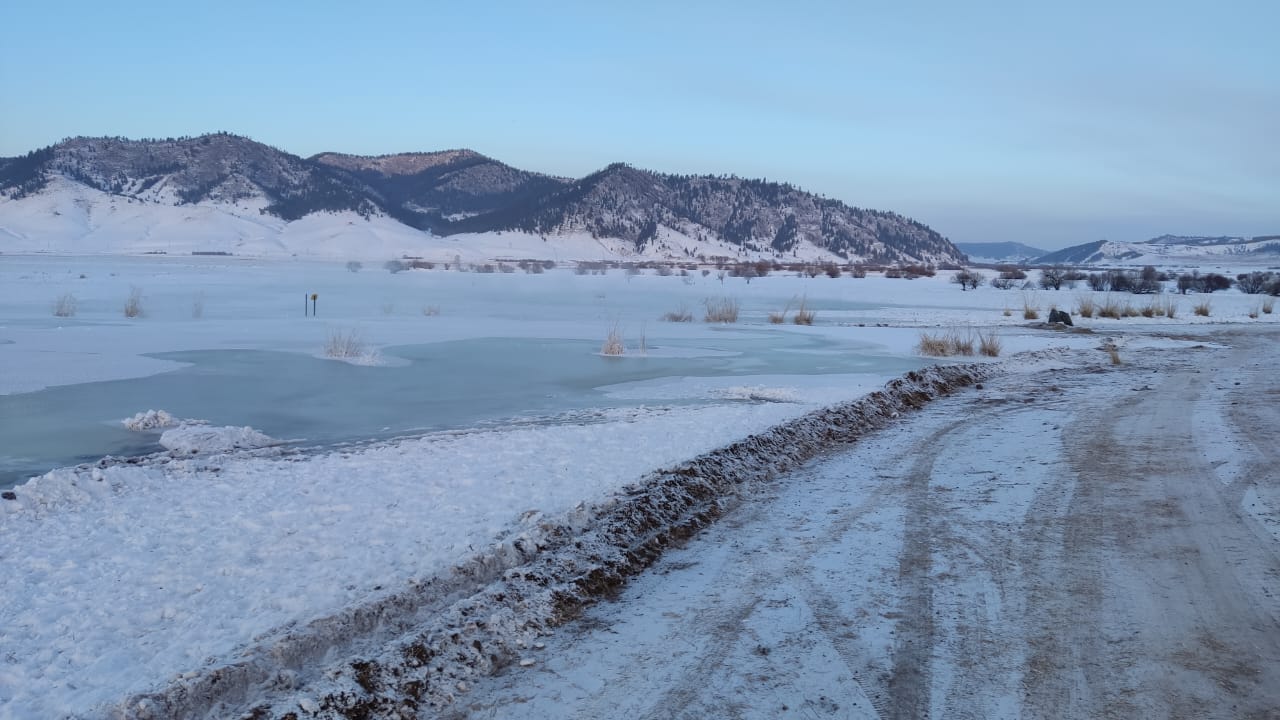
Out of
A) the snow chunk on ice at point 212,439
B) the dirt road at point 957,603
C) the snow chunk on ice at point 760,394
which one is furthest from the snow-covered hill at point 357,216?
the dirt road at point 957,603

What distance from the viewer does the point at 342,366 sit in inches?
587

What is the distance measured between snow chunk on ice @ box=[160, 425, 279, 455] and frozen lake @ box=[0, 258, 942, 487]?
260 mm

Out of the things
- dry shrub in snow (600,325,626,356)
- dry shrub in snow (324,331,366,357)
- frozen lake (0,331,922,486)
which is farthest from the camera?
dry shrub in snow (600,325,626,356)

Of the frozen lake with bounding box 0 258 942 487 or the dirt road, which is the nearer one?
the dirt road

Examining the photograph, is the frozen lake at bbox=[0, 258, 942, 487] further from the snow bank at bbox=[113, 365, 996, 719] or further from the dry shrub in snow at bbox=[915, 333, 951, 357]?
the snow bank at bbox=[113, 365, 996, 719]

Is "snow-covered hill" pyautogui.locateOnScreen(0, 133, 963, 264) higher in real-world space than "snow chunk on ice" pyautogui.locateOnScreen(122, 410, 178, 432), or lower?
higher

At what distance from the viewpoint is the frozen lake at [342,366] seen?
9.99 metres

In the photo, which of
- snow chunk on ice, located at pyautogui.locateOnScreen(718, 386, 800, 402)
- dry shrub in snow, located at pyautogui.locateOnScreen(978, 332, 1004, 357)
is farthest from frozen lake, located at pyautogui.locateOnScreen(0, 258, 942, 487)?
dry shrub in snow, located at pyautogui.locateOnScreen(978, 332, 1004, 357)

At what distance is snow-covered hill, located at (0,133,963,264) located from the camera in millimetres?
116750

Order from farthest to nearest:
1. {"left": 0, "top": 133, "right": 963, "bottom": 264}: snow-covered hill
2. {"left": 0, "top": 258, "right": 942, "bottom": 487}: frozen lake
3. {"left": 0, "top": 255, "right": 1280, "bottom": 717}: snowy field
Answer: {"left": 0, "top": 133, "right": 963, "bottom": 264}: snow-covered hill
{"left": 0, "top": 258, "right": 942, "bottom": 487}: frozen lake
{"left": 0, "top": 255, "right": 1280, "bottom": 717}: snowy field

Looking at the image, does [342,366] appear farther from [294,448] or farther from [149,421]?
[294,448]

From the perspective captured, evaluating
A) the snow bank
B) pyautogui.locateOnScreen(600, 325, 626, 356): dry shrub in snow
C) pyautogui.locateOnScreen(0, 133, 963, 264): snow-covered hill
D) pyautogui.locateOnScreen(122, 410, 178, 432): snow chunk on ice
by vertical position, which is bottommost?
the snow bank

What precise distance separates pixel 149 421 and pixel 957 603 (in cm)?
827

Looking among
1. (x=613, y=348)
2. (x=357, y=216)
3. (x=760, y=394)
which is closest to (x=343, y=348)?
(x=613, y=348)
